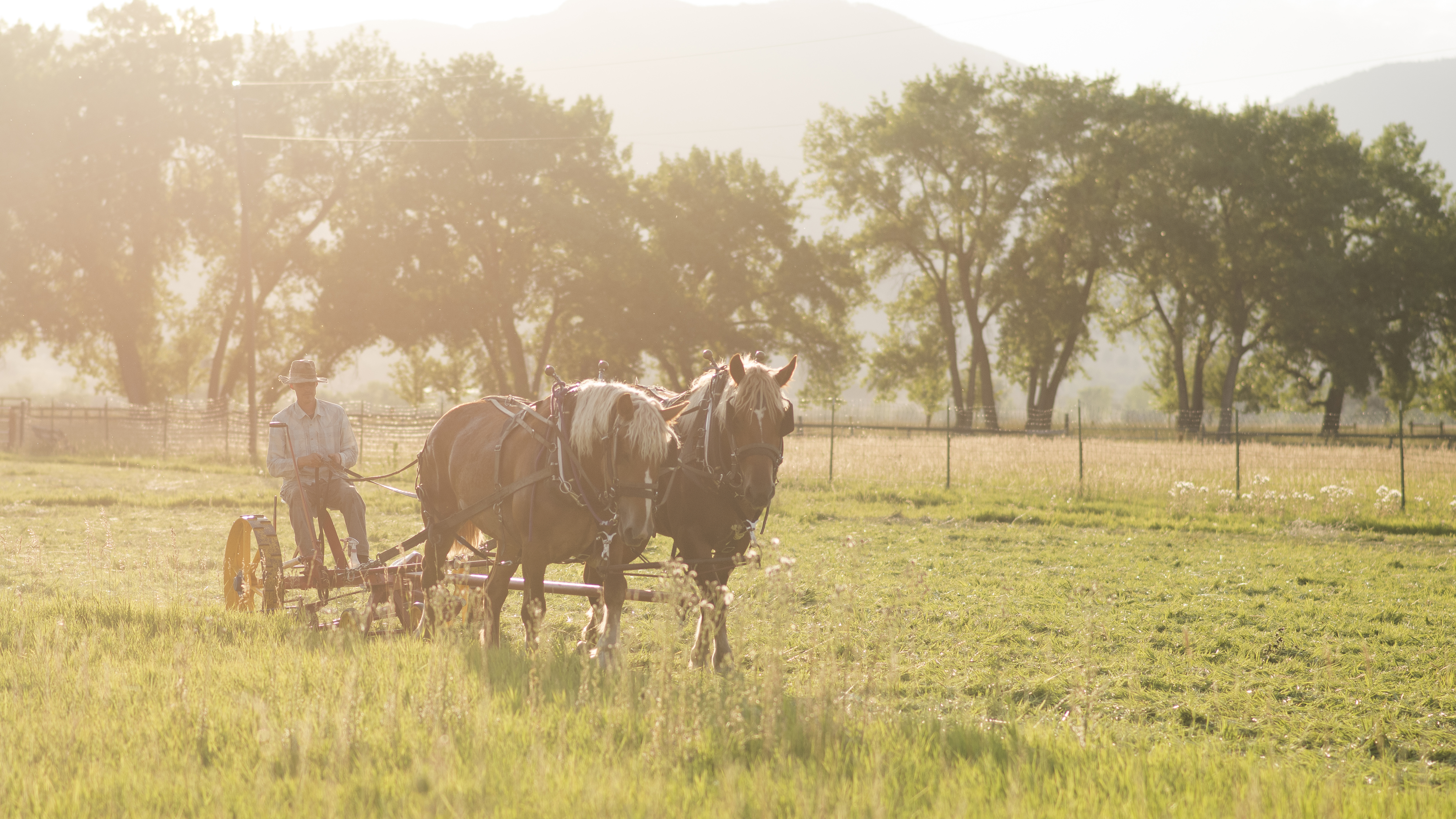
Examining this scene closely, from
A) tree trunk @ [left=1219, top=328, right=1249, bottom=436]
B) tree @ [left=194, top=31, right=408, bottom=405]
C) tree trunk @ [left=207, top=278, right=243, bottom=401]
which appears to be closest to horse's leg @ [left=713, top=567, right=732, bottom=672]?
tree @ [left=194, top=31, right=408, bottom=405]

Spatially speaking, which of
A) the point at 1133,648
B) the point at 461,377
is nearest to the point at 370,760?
the point at 1133,648

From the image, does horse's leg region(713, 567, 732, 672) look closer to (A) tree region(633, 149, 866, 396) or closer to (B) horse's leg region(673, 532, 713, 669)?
(B) horse's leg region(673, 532, 713, 669)

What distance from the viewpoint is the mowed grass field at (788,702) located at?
131 inches

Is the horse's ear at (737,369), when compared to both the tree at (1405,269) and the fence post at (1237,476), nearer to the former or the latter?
the fence post at (1237,476)

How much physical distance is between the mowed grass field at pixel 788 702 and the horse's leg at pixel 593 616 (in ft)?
0.91

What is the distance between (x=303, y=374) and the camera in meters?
7.33

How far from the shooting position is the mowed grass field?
3.33 meters

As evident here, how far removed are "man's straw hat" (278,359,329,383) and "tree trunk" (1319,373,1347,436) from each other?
3874cm

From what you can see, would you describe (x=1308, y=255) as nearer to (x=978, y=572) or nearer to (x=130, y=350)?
(x=978, y=572)

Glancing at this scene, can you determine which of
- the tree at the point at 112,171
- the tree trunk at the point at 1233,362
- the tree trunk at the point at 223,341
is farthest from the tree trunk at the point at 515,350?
the tree trunk at the point at 1233,362

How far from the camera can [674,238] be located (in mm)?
48406

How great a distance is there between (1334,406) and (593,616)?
52.7 meters

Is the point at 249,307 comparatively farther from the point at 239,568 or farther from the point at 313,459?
the point at 313,459

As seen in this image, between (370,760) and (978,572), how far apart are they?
7863 millimetres
